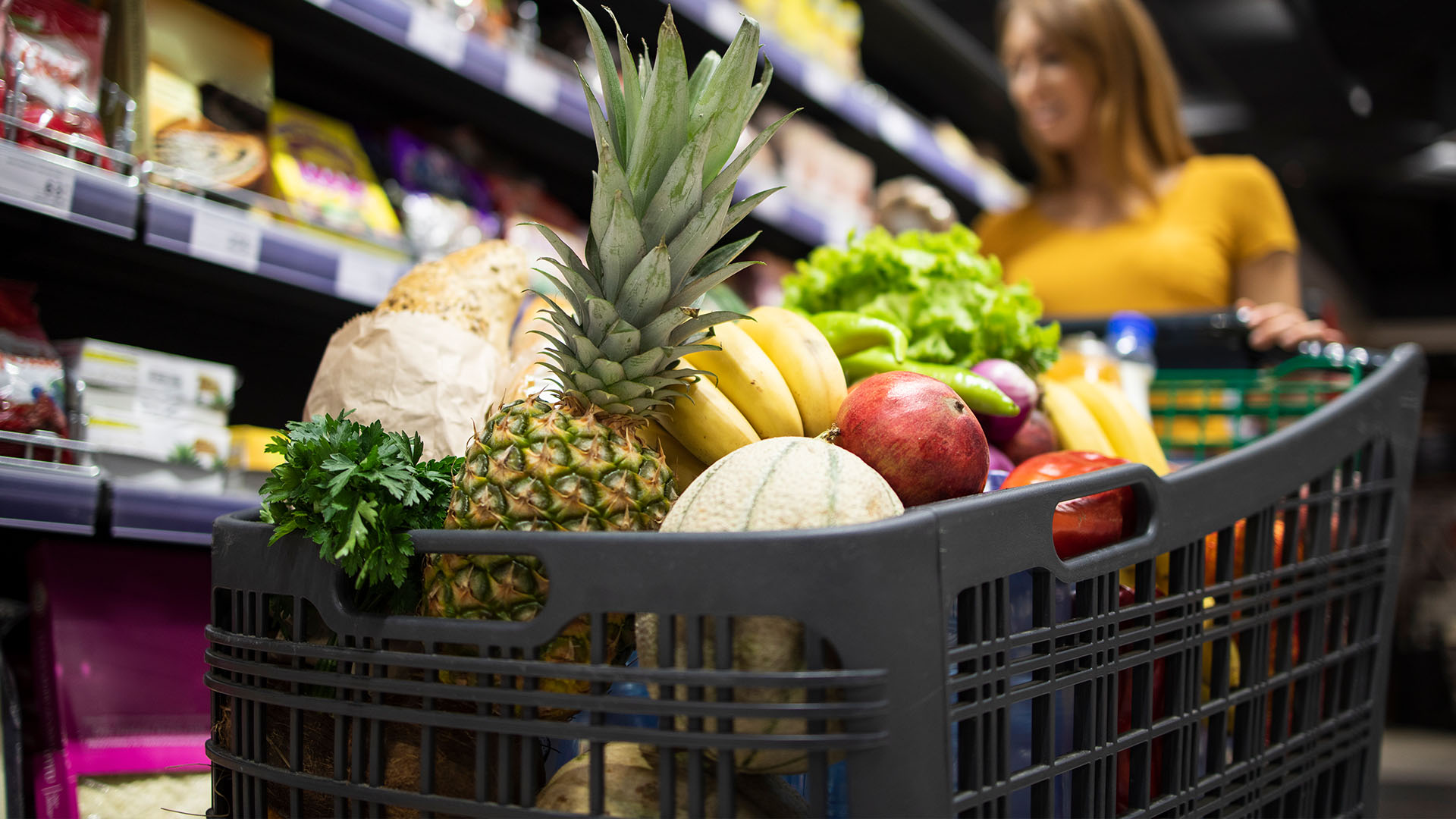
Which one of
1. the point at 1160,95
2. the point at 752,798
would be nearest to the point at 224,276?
the point at 752,798

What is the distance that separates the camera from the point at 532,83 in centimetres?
225

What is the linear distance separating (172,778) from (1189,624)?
1252mm

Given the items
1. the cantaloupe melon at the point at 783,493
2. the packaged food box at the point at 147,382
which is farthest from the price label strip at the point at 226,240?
the cantaloupe melon at the point at 783,493

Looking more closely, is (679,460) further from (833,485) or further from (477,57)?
(477,57)

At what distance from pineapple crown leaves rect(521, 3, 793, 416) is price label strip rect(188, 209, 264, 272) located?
100 centimetres

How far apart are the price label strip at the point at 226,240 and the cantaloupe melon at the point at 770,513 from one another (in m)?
1.17

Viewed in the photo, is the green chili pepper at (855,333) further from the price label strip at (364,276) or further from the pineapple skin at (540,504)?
the price label strip at (364,276)

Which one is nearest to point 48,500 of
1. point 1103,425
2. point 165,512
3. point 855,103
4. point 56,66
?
point 165,512

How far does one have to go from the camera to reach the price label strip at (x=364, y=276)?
183 cm

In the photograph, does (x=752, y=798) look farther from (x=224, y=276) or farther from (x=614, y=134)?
(x=224, y=276)

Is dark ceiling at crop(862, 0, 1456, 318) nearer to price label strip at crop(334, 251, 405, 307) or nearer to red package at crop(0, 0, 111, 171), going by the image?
price label strip at crop(334, 251, 405, 307)

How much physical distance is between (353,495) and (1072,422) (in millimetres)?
954

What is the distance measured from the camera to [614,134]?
0.88m

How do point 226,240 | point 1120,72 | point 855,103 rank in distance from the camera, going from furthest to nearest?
point 855,103, point 1120,72, point 226,240
